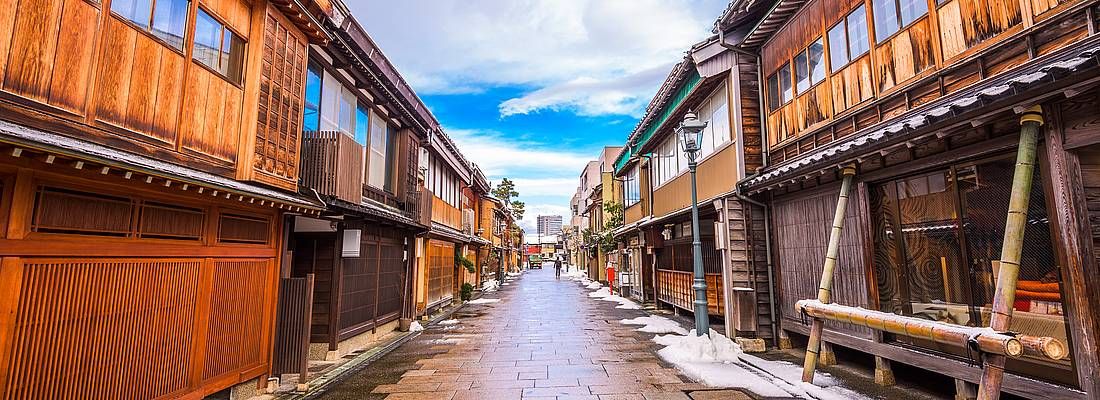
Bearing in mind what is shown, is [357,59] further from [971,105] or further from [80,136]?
[971,105]

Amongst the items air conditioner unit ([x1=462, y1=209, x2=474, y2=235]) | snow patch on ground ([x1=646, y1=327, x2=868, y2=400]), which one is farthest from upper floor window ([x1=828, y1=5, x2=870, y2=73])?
air conditioner unit ([x1=462, y1=209, x2=474, y2=235])

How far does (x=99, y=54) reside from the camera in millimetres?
4887

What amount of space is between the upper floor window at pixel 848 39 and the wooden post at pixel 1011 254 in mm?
3654

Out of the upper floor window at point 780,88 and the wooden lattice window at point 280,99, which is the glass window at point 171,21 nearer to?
the wooden lattice window at point 280,99

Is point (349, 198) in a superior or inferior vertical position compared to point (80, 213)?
superior

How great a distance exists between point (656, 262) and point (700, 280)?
9.32 metres

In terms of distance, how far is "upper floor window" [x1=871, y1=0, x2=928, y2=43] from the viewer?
268 inches

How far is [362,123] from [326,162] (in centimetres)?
332

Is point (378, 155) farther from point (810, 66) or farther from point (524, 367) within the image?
point (810, 66)

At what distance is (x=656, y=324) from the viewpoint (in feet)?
47.2

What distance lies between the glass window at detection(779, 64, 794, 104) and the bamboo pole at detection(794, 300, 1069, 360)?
489cm

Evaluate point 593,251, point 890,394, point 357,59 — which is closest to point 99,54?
point 357,59

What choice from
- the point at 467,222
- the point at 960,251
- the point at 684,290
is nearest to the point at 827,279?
the point at 960,251

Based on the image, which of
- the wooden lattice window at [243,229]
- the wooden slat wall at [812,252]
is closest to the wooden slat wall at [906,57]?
the wooden slat wall at [812,252]
